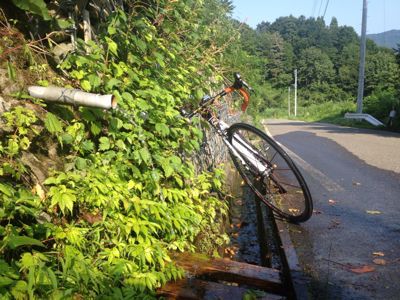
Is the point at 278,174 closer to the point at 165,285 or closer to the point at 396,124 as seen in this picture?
the point at 165,285

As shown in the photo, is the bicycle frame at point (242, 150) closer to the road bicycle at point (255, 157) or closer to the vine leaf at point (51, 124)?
the road bicycle at point (255, 157)

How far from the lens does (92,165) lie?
8.81ft

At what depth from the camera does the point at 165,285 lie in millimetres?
2473

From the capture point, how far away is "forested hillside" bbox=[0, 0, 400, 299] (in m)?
2.01

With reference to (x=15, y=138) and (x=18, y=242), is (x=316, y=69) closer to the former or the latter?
(x=15, y=138)

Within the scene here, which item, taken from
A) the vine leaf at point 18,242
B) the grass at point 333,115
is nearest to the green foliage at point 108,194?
the vine leaf at point 18,242

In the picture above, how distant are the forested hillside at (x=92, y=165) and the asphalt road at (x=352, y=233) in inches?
42.2

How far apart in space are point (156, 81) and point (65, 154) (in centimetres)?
140

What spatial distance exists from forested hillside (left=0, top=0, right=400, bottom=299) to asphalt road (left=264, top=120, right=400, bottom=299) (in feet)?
3.52

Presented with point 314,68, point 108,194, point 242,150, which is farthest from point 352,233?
point 314,68

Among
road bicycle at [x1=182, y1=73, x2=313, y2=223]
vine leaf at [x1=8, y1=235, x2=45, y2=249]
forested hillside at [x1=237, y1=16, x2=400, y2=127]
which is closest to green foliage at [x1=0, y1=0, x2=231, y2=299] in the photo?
vine leaf at [x1=8, y1=235, x2=45, y2=249]

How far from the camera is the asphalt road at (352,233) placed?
2684mm

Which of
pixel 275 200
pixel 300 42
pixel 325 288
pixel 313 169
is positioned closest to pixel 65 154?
pixel 325 288

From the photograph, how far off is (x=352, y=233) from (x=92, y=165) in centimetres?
281
